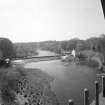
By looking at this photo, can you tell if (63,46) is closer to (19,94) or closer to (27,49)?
(27,49)

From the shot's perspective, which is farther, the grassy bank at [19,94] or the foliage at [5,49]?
the foliage at [5,49]

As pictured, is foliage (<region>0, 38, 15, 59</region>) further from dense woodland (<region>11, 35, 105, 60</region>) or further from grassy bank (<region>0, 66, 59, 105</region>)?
grassy bank (<region>0, 66, 59, 105</region>)

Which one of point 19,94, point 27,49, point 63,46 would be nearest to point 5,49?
point 19,94

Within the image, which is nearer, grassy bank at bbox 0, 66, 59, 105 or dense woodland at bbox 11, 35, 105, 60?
grassy bank at bbox 0, 66, 59, 105

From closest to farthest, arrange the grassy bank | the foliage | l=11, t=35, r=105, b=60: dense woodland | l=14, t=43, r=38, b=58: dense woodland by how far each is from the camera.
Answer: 1. the grassy bank
2. the foliage
3. l=11, t=35, r=105, b=60: dense woodland
4. l=14, t=43, r=38, b=58: dense woodland

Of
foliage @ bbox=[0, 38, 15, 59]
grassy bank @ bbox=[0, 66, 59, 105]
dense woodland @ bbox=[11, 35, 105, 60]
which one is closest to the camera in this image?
grassy bank @ bbox=[0, 66, 59, 105]

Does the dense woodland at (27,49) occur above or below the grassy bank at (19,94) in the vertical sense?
above

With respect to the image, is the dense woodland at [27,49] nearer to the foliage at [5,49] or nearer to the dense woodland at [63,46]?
the dense woodland at [63,46]

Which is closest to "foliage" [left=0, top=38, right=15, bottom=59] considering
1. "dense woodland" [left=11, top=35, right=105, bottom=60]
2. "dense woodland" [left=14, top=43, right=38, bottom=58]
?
"dense woodland" [left=11, top=35, right=105, bottom=60]

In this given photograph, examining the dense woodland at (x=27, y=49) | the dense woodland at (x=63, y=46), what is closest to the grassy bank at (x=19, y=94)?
the dense woodland at (x=63, y=46)

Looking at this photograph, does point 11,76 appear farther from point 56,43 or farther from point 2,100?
point 56,43

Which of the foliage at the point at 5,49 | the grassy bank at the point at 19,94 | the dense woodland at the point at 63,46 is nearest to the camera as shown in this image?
the grassy bank at the point at 19,94
